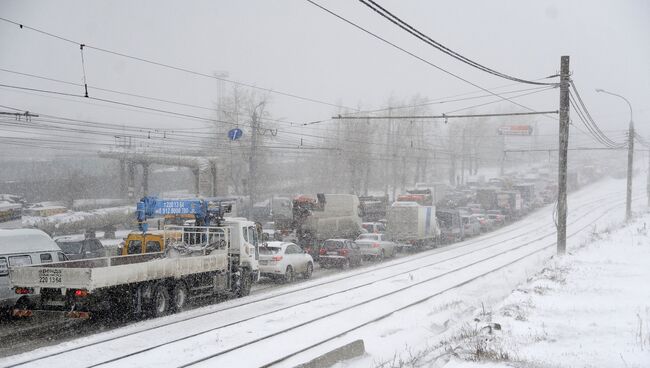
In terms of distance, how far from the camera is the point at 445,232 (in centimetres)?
3962

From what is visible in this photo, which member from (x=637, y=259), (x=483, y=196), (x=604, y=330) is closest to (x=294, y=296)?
(x=604, y=330)

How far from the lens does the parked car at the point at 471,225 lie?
144 feet

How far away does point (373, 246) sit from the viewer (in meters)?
29.7

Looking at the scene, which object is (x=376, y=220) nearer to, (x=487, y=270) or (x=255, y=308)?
(x=487, y=270)

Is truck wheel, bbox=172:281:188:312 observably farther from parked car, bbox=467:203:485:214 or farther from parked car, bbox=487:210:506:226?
parked car, bbox=467:203:485:214

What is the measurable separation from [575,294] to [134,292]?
35.3 feet

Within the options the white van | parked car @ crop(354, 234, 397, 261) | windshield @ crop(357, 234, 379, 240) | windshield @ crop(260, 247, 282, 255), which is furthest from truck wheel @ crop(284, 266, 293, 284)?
windshield @ crop(357, 234, 379, 240)

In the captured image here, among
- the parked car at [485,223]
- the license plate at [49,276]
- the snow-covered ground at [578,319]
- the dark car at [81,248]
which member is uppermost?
the license plate at [49,276]

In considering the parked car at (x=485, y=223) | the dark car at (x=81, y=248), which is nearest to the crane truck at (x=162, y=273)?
the dark car at (x=81, y=248)

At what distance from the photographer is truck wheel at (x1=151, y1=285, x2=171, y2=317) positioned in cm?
1478

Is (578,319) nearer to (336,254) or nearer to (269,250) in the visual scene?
(269,250)

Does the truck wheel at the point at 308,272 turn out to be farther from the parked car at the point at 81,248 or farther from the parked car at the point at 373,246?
the parked car at the point at 81,248

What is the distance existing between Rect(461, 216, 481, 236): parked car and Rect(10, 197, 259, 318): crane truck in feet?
88.7

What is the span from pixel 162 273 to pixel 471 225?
33620mm
